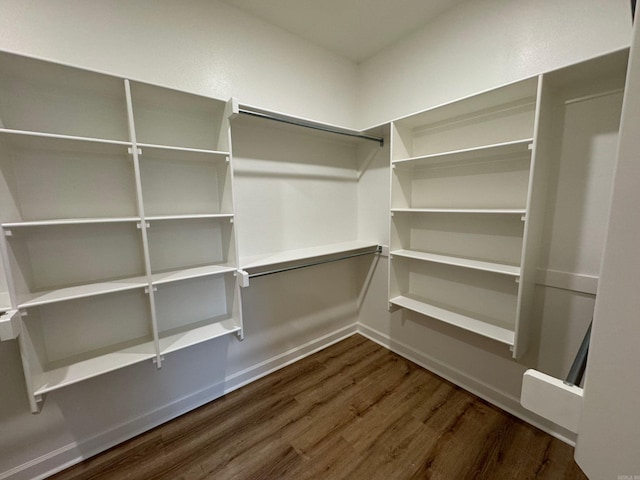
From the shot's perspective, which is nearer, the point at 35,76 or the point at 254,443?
the point at 35,76

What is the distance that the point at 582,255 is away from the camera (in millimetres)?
1624

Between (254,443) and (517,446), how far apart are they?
5.62ft

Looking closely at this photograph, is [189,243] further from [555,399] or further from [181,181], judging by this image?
[555,399]

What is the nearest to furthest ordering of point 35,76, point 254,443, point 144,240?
point 35,76 < point 144,240 < point 254,443

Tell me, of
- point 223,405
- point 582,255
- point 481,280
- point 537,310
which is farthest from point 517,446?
point 223,405

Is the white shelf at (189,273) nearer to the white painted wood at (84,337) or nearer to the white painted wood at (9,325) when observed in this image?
Result: the white painted wood at (84,337)

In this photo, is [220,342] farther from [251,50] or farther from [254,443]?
[251,50]

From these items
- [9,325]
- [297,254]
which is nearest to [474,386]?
[297,254]

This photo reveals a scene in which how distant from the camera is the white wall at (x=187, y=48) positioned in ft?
4.70

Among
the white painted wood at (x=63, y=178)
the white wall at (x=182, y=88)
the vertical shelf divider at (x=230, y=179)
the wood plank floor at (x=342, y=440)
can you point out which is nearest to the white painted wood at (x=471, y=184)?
the white wall at (x=182, y=88)

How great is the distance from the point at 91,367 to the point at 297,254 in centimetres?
150

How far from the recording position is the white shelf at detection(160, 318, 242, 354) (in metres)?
1.71

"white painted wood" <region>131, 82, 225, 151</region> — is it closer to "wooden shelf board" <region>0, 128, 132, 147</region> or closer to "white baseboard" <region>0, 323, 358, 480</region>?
"wooden shelf board" <region>0, 128, 132, 147</region>

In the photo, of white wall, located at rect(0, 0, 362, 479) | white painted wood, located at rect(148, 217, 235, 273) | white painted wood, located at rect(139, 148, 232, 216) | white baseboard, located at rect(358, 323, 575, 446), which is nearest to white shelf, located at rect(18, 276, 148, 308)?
white painted wood, located at rect(148, 217, 235, 273)
